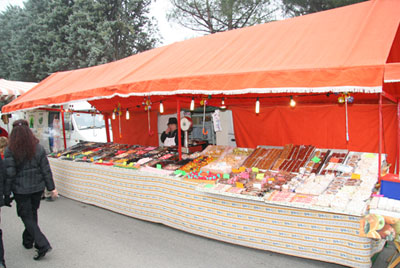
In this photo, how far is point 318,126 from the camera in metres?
7.43

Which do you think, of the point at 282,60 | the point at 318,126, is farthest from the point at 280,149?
the point at 318,126

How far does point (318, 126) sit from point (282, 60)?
13.5ft

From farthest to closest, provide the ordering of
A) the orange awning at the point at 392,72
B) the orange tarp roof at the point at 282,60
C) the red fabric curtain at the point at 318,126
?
the red fabric curtain at the point at 318,126 < the orange tarp roof at the point at 282,60 < the orange awning at the point at 392,72

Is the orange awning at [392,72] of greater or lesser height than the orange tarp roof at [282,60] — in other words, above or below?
below

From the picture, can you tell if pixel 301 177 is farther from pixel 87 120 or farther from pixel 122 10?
pixel 122 10

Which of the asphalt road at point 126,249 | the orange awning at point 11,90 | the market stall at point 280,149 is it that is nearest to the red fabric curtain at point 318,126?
the market stall at point 280,149

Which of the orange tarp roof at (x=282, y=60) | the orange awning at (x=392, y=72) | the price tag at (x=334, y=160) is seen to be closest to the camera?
the orange awning at (x=392, y=72)

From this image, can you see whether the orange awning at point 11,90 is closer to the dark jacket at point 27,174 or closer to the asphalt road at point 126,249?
the asphalt road at point 126,249

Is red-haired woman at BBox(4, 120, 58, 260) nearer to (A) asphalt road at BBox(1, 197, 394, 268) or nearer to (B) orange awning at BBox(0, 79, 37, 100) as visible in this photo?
(A) asphalt road at BBox(1, 197, 394, 268)

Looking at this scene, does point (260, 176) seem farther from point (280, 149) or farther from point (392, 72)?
point (392, 72)

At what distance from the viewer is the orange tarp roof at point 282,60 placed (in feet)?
11.0

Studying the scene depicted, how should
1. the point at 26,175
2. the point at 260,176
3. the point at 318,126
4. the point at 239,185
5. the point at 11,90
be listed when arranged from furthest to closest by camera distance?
1. the point at 11,90
2. the point at 318,126
3. the point at 260,176
4. the point at 239,185
5. the point at 26,175

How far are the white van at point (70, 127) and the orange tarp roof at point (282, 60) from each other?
17.0 feet

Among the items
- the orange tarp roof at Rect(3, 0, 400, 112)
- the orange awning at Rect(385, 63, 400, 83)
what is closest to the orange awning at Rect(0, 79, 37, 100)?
the orange tarp roof at Rect(3, 0, 400, 112)
